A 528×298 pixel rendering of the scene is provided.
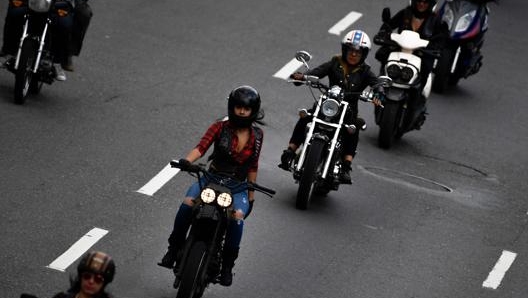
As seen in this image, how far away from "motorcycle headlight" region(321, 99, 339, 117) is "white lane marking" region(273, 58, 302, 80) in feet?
19.4

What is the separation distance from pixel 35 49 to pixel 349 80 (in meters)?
3.78

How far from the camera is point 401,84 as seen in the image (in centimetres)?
2000

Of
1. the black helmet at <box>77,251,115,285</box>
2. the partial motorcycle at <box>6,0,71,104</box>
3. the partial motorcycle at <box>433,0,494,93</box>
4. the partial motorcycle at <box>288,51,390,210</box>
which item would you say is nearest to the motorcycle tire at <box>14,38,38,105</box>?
the partial motorcycle at <box>6,0,71,104</box>

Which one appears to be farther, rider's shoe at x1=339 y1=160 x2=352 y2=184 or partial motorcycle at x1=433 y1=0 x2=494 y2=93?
partial motorcycle at x1=433 y1=0 x2=494 y2=93

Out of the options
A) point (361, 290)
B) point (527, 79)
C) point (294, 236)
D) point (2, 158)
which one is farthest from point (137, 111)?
point (527, 79)

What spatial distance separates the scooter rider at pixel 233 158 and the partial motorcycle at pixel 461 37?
33.9 feet

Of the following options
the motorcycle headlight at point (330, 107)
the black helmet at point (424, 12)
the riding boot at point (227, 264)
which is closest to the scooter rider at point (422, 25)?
the black helmet at point (424, 12)

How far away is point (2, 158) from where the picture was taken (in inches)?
647

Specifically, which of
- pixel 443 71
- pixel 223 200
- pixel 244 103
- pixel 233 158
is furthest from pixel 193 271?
pixel 443 71

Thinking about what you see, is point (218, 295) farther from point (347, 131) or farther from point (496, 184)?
point (496, 184)

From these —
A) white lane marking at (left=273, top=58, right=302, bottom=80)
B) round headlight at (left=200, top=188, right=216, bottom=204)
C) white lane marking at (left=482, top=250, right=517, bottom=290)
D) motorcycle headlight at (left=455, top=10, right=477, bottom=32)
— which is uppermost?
motorcycle headlight at (left=455, top=10, right=477, bottom=32)

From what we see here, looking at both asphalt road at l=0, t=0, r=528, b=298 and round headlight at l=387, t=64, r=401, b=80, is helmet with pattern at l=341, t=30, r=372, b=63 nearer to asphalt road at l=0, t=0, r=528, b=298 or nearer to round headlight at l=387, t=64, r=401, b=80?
asphalt road at l=0, t=0, r=528, b=298

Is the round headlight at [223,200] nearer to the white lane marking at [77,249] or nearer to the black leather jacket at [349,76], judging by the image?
the white lane marking at [77,249]

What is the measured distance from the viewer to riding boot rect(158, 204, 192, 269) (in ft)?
41.7
